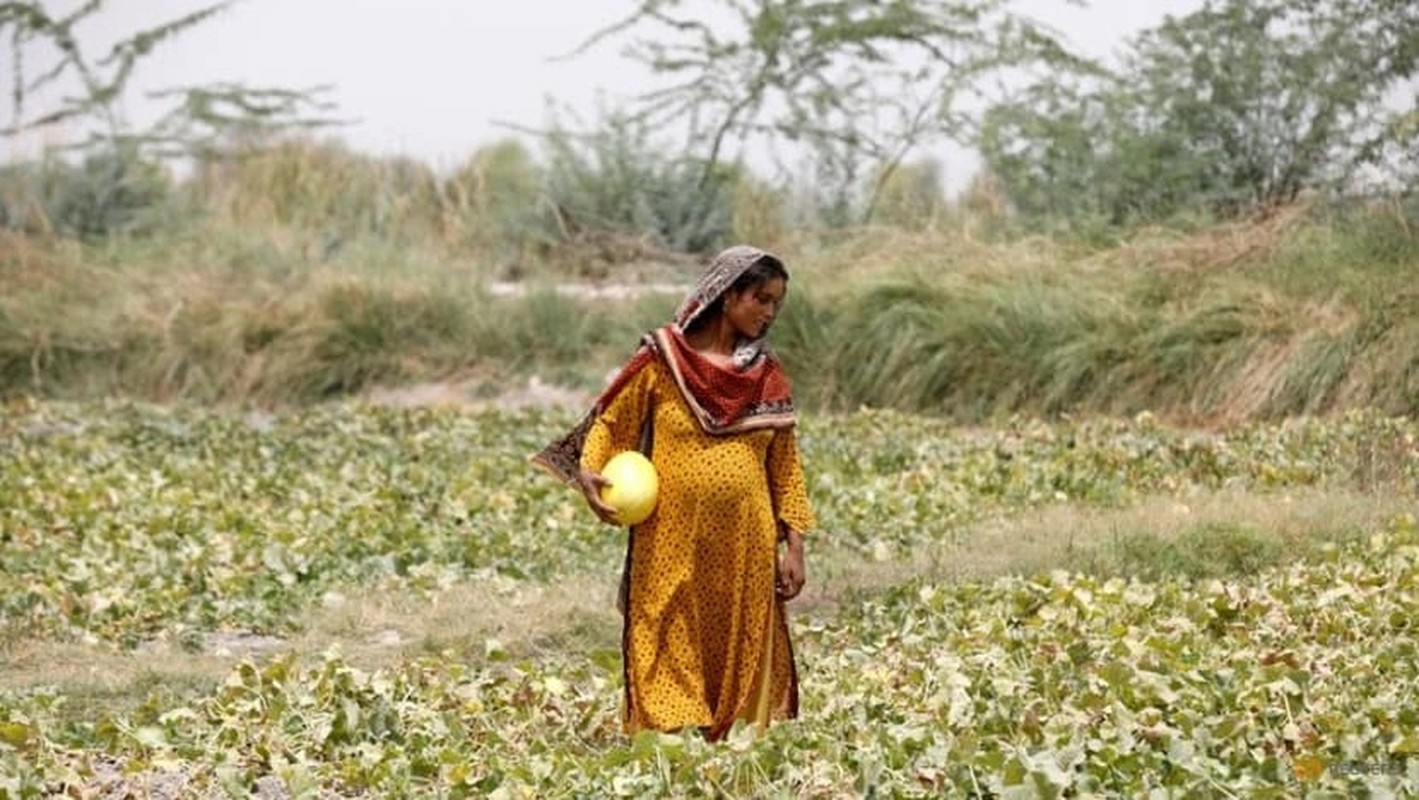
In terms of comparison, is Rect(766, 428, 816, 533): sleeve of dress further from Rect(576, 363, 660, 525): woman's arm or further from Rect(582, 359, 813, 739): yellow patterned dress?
Rect(576, 363, 660, 525): woman's arm

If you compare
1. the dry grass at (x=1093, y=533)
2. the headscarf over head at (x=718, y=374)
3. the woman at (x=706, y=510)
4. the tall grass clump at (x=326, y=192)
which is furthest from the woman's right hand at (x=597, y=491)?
the tall grass clump at (x=326, y=192)

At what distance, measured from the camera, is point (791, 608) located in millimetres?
9719

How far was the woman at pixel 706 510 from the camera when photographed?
6.84m

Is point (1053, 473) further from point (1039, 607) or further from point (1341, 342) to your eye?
point (1039, 607)

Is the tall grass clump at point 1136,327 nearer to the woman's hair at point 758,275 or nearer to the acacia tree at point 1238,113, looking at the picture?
the acacia tree at point 1238,113

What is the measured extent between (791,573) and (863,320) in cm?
986

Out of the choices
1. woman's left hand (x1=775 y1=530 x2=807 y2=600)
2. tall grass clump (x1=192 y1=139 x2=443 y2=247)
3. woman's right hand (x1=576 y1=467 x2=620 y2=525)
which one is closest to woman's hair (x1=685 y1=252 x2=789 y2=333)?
woman's right hand (x1=576 y1=467 x2=620 y2=525)

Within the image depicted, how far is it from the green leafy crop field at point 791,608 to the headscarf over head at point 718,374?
2.54 feet

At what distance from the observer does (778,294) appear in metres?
6.90

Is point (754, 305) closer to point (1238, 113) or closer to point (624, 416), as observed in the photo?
point (624, 416)

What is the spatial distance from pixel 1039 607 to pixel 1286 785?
114 inches

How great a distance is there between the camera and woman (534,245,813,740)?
6836mm

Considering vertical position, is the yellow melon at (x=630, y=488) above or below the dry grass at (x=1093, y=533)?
above

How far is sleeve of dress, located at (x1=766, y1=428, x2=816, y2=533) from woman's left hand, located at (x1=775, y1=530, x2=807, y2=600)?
46 millimetres
